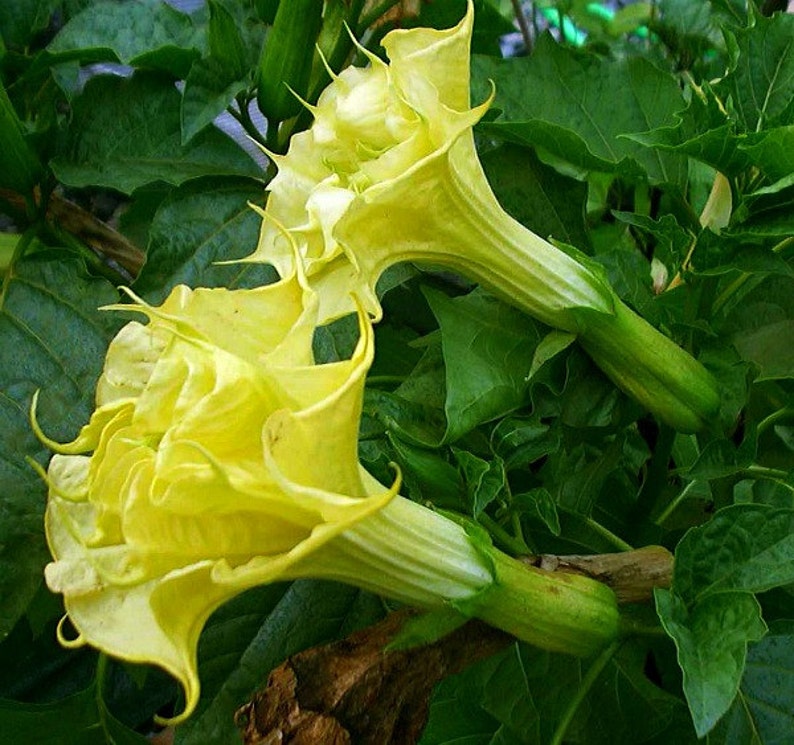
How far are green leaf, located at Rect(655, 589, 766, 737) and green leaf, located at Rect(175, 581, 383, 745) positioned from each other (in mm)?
191

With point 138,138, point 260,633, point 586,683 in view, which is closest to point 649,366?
point 586,683

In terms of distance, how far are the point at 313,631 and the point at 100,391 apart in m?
0.21

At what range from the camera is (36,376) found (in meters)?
0.60

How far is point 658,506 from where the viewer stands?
0.63m

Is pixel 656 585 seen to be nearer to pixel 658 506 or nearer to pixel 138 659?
pixel 658 506

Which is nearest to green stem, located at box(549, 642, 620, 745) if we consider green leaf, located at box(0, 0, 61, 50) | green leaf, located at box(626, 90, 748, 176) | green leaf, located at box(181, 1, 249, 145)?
green leaf, located at box(626, 90, 748, 176)

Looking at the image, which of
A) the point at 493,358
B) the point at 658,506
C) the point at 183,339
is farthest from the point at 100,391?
the point at 658,506

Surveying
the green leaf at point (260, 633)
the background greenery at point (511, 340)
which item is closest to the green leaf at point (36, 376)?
the background greenery at point (511, 340)

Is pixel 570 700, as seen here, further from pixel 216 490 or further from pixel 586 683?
pixel 216 490

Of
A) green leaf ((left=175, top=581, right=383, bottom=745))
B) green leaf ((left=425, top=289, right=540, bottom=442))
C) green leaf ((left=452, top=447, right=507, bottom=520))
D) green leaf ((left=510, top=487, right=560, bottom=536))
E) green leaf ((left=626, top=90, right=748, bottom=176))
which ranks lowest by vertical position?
green leaf ((left=175, top=581, right=383, bottom=745))

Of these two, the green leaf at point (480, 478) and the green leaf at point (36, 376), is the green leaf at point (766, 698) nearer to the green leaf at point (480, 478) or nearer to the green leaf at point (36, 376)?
the green leaf at point (480, 478)

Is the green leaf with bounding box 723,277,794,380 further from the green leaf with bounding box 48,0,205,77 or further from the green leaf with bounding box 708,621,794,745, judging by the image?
the green leaf with bounding box 48,0,205,77

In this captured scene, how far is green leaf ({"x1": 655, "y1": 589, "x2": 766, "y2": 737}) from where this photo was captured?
397 mm

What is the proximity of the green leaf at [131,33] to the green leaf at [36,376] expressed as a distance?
0.13m
